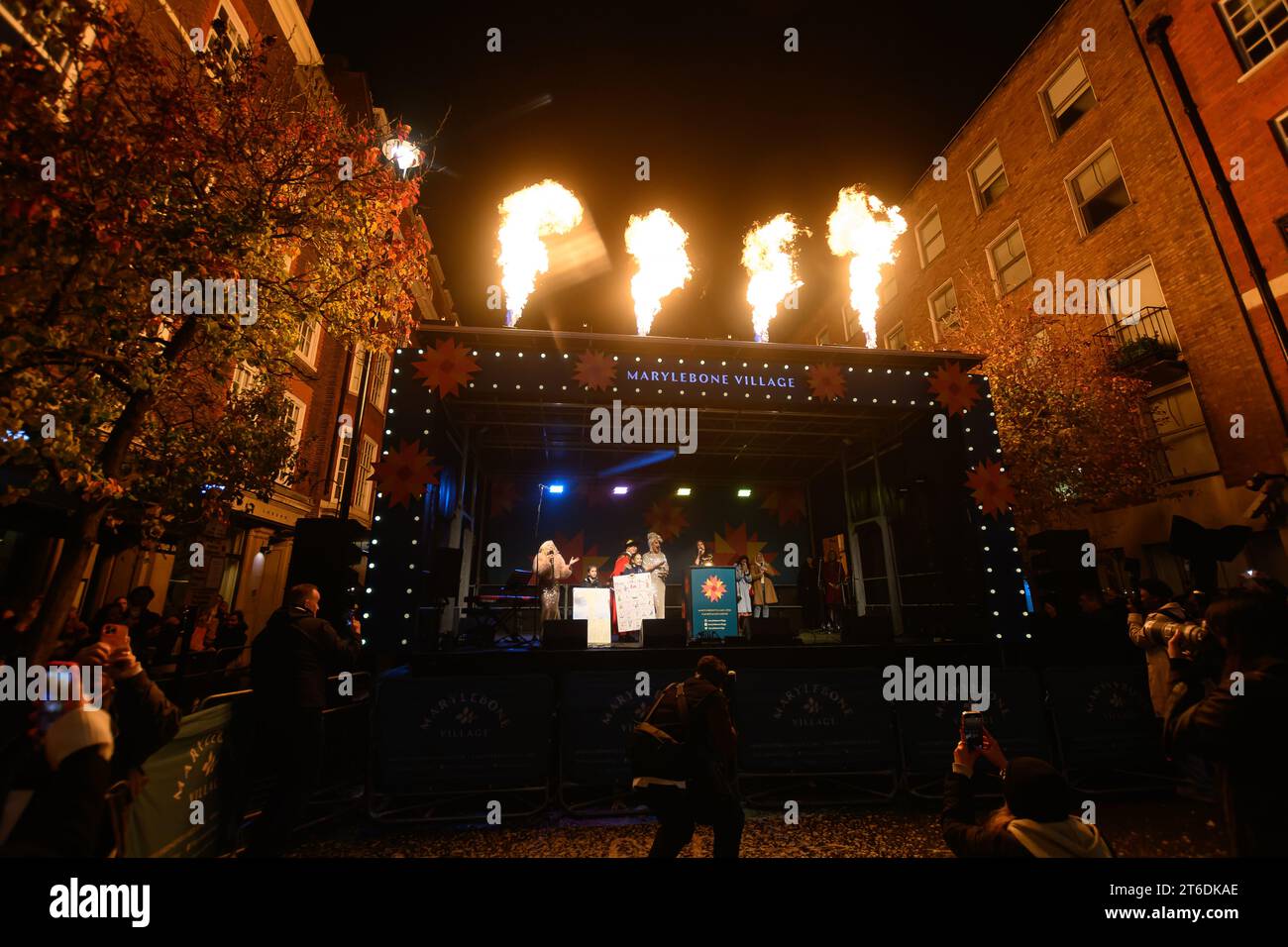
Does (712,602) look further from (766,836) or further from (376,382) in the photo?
(376,382)

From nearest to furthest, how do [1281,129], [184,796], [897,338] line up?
[184,796]
[1281,129]
[897,338]

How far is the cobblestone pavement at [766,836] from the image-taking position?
5.00m

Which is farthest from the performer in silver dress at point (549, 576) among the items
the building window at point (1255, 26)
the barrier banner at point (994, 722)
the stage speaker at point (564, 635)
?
the building window at point (1255, 26)

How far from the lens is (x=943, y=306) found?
2333 centimetres

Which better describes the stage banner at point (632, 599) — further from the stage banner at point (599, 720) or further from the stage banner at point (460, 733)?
the stage banner at point (460, 733)

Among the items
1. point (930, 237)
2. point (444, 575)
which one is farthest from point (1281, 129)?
point (444, 575)

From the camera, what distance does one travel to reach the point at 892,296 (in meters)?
26.5

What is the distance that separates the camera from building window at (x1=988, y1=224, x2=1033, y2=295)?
19.6 metres

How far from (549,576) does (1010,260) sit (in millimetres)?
21821

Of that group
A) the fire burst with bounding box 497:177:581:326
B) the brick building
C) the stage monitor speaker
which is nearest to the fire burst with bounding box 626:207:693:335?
the fire burst with bounding box 497:177:581:326

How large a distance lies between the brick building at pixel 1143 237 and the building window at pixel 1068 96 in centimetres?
4
